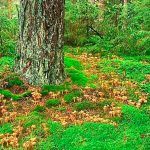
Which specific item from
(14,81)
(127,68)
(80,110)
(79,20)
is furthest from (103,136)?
(79,20)

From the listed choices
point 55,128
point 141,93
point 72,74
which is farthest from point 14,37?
point 55,128

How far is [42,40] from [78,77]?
1383mm

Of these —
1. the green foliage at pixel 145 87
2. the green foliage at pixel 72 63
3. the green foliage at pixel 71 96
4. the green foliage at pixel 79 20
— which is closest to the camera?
the green foliage at pixel 71 96

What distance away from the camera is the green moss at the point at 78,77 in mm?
8758

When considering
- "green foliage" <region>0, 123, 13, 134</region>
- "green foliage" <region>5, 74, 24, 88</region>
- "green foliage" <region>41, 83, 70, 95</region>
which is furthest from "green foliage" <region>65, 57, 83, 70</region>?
"green foliage" <region>0, 123, 13, 134</region>

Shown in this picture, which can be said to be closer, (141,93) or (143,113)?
(143,113)

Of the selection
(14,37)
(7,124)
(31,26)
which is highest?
(31,26)

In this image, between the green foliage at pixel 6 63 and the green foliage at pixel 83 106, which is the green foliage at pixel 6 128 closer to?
the green foliage at pixel 83 106

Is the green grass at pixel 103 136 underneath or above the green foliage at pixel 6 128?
above

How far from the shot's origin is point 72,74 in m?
9.13

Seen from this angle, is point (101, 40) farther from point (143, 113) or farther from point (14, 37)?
point (143, 113)

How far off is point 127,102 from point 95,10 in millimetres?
6095

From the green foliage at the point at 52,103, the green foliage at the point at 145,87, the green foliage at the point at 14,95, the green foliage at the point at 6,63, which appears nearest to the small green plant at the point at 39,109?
the green foliage at the point at 52,103

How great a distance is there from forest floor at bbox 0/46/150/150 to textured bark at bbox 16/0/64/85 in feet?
0.98
